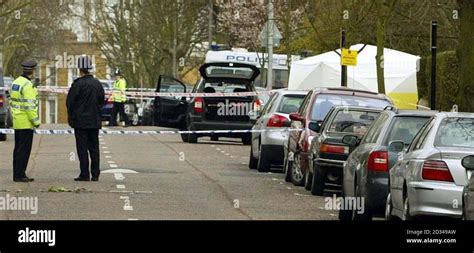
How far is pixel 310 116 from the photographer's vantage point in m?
23.0

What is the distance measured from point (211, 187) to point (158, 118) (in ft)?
56.8

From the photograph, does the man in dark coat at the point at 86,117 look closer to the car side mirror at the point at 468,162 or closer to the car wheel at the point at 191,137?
the car side mirror at the point at 468,162

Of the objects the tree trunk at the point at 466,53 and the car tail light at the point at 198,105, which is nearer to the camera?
the tree trunk at the point at 466,53

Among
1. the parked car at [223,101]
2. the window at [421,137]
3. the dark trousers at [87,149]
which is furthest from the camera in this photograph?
the parked car at [223,101]

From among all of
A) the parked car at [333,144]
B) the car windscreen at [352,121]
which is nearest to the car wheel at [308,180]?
the parked car at [333,144]

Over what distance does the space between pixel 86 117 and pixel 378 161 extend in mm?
6546

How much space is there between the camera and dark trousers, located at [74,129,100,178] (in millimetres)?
20969

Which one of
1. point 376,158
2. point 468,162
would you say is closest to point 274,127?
point 376,158

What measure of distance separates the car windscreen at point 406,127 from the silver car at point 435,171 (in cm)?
131

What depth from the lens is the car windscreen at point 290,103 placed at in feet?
85.2

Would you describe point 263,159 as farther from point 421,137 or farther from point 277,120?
point 421,137

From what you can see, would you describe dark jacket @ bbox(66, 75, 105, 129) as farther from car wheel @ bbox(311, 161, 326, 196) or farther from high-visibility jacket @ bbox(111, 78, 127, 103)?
high-visibility jacket @ bbox(111, 78, 127, 103)

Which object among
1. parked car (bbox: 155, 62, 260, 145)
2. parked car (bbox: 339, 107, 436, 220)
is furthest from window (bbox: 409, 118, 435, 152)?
parked car (bbox: 155, 62, 260, 145)

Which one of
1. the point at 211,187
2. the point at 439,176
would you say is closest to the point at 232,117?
the point at 211,187
